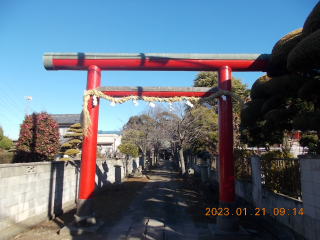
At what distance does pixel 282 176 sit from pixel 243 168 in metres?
2.97

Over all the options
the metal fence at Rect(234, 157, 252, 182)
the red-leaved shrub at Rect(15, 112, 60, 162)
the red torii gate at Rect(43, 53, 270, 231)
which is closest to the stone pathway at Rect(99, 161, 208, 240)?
the red torii gate at Rect(43, 53, 270, 231)

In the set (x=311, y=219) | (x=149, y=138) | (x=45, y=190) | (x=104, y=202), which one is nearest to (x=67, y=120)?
(x=149, y=138)

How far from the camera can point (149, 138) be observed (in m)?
22.8

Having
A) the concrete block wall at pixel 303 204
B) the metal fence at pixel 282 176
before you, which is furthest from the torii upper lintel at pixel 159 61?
the concrete block wall at pixel 303 204

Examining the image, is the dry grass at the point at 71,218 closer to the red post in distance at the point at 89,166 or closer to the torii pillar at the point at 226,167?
the red post in distance at the point at 89,166

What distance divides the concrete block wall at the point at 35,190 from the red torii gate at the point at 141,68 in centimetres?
126

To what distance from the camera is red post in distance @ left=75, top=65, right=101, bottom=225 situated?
5.54m

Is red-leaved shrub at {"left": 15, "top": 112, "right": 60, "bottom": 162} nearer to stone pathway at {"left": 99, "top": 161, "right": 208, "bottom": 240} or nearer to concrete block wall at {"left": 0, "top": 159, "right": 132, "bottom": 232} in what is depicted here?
concrete block wall at {"left": 0, "top": 159, "right": 132, "bottom": 232}

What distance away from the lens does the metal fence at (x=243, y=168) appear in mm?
7924

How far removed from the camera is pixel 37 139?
28.4 feet

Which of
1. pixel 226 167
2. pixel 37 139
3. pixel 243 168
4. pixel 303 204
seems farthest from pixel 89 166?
pixel 243 168

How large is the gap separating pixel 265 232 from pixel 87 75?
595 centimetres

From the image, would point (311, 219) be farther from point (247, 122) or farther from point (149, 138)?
point (149, 138)

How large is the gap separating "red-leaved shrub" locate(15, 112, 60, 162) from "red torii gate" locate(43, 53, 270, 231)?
3.57m
